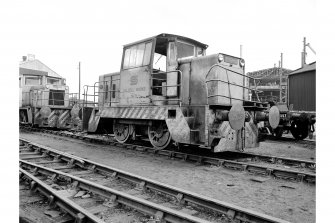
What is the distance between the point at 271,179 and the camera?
5.09 m

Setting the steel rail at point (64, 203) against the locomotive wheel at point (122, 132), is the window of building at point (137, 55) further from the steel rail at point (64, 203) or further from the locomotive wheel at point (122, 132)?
the steel rail at point (64, 203)

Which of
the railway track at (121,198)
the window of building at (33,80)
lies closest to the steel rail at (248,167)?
the railway track at (121,198)

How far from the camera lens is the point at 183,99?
720 centimetres

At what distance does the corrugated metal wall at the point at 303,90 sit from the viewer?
44.9 feet

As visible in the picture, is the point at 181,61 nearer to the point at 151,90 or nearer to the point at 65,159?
the point at 151,90

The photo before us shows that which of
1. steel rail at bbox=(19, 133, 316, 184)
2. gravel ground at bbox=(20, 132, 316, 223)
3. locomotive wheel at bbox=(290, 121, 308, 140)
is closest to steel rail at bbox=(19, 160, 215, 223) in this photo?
gravel ground at bbox=(20, 132, 316, 223)

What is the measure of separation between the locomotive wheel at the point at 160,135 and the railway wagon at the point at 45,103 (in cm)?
647

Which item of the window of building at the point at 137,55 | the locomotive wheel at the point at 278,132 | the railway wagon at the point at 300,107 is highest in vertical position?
the window of building at the point at 137,55

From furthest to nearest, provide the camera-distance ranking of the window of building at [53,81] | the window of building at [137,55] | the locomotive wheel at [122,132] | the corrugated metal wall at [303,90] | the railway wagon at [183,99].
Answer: the window of building at [53,81] → the corrugated metal wall at [303,90] → the locomotive wheel at [122,132] → the window of building at [137,55] → the railway wagon at [183,99]

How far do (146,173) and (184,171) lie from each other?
0.78 meters

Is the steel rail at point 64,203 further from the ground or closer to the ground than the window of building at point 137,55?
closer to the ground

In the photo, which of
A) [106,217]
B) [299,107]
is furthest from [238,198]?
[299,107]

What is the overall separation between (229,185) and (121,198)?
1.89 meters

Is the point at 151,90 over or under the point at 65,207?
over
